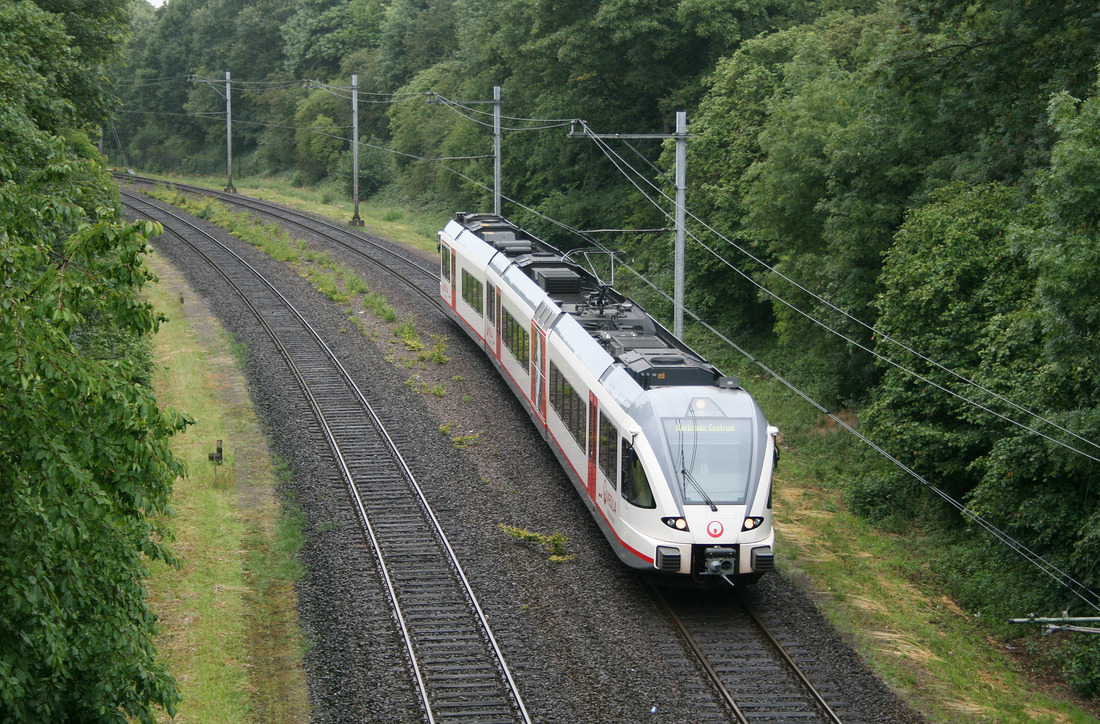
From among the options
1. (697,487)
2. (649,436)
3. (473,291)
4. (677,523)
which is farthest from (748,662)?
(473,291)

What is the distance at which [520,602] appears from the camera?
1513cm

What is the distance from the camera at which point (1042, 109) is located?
810 inches

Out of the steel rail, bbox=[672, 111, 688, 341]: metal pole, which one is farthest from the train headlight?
bbox=[672, 111, 688, 341]: metal pole

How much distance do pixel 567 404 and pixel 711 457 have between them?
178 inches

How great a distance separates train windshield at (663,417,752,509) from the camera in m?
14.5

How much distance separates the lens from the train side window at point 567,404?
1788 centimetres

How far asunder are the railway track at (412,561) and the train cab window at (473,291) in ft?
11.9

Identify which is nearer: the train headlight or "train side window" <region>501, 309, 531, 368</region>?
the train headlight

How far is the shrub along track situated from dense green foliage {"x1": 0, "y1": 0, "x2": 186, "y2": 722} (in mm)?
4281

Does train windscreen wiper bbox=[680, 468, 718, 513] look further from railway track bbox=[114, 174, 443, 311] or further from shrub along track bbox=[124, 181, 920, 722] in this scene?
railway track bbox=[114, 174, 443, 311]

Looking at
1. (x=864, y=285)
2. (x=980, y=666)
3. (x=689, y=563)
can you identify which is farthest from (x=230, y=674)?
(x=864, y=285)

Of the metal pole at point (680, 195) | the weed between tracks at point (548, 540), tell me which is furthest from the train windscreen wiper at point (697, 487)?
the metal pole at point (680, 195)

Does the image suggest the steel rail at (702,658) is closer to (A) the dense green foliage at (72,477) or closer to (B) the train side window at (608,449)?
(B) the train side window at (608,449)

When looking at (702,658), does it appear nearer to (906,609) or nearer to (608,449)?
(608,449)
